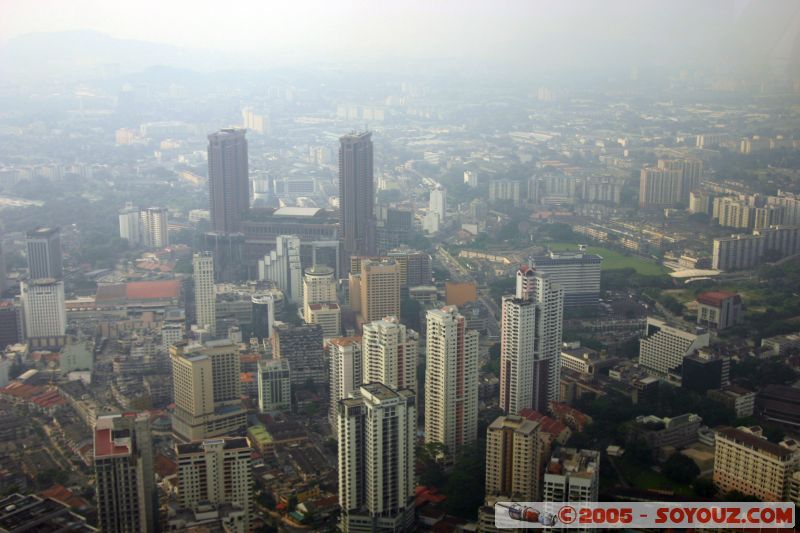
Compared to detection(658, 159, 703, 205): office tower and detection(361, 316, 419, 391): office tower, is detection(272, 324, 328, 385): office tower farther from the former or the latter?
detection(658, 159, 703, 205): office tower

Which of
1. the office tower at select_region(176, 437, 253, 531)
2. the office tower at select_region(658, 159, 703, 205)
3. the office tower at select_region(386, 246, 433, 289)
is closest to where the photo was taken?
the office tower at select_region(176, 437, 253, 531)

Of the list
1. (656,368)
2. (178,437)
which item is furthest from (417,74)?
(178,437)

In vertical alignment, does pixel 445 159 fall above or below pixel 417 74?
below

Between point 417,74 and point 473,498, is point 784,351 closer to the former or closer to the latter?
point 473,498

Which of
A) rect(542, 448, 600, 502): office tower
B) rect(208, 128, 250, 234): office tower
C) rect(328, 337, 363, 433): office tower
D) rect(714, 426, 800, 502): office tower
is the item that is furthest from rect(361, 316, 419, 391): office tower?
rect(208, 128, 250, 234): office tower

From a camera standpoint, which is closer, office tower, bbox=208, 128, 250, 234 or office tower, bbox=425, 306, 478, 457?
office tower, bbox=425, 306, 478, 457

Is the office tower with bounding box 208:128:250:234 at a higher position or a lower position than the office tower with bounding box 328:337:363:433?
higher
